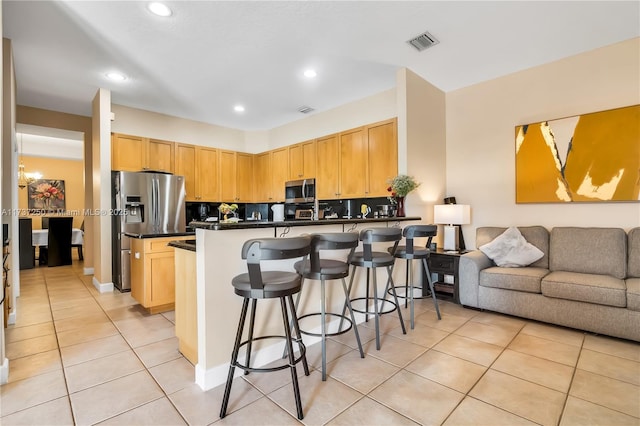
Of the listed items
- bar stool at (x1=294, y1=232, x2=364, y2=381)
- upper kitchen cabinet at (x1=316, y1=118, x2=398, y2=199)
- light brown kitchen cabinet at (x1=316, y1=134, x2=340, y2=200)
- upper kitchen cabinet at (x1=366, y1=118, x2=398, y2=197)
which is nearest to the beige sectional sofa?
upper kitchen cabinet at (x1=366, y1=118, x2=398, y2=197)

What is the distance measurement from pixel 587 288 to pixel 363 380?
2.20 metres

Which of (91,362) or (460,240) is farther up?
(460,240)

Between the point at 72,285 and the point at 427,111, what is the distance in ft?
18.9

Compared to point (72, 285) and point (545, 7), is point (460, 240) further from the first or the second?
point (72, 285)

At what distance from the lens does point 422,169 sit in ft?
12.6

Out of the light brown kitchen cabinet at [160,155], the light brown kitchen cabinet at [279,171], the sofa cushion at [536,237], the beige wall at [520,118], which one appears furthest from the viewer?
the light brown kitchen cabinet at [279,171]

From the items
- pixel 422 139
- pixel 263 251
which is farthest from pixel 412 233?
pixel 263 251

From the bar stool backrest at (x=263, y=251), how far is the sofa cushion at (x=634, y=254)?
328 centimetres

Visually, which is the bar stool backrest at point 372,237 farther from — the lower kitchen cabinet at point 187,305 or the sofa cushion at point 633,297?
the sofa cushion at point 633,297

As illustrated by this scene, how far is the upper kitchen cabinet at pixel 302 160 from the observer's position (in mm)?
5012

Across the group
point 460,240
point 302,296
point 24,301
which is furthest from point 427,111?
point 24,301

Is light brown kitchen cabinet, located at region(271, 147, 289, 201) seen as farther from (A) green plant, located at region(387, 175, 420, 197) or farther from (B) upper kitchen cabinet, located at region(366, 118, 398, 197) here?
(A) green plant, located at region(387, 175, 420, 197)

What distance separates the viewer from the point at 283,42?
9.82 feet

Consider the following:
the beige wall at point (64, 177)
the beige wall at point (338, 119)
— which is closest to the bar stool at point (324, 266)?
the beige wall at point (338, 119)
